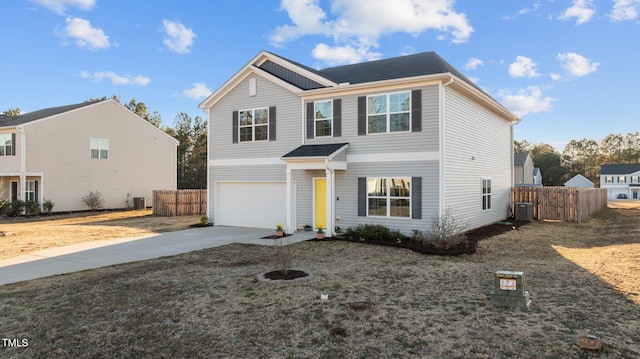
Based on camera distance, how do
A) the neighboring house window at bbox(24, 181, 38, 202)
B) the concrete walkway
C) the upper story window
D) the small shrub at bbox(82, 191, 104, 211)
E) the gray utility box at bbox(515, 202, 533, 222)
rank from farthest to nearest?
the small shrub at bbox(82, 191, 104, 211)
the neighboring house window at bbox(24, 181, 38, 202)
the upper story window
the gray utility box at bbox(515, 202, 533, 222)
the concrete walkway

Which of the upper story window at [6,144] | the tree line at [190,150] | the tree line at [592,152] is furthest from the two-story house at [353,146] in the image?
the tree line at [592,152]

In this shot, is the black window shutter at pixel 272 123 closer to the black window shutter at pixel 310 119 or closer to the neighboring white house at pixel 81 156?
the black window shutter at pixel 310 119

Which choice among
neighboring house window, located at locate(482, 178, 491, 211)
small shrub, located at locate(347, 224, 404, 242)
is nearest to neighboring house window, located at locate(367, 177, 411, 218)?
small shrub, located at locate(347, 224, 404, 242)

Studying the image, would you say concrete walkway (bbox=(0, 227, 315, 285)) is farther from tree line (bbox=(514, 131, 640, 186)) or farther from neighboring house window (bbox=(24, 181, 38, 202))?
tree line (bbox=(514, 131, 640, 186))

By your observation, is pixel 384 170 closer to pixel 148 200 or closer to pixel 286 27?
pixel 286 27

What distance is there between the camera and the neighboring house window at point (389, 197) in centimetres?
1258

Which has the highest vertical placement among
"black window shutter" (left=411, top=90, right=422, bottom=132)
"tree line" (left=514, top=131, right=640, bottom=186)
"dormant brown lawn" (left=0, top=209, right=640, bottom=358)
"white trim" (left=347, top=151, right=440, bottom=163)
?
"tree line" (left=514, top=131, right=640, bottom=186)

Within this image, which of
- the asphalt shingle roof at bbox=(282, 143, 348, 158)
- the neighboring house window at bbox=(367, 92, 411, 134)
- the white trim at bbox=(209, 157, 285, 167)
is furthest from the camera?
the white trim at bbox=(209, 157, 285, 167)

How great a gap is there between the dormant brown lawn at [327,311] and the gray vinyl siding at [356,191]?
319 centimetres

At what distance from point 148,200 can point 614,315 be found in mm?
28557

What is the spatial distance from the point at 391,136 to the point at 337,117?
7.31ft

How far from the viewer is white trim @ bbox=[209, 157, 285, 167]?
15180 mm

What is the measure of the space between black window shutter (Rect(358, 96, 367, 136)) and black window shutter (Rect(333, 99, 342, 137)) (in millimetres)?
792

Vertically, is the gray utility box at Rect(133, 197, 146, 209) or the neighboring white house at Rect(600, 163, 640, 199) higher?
the neighboring white house at Rect(600, 163, 640, 199)
